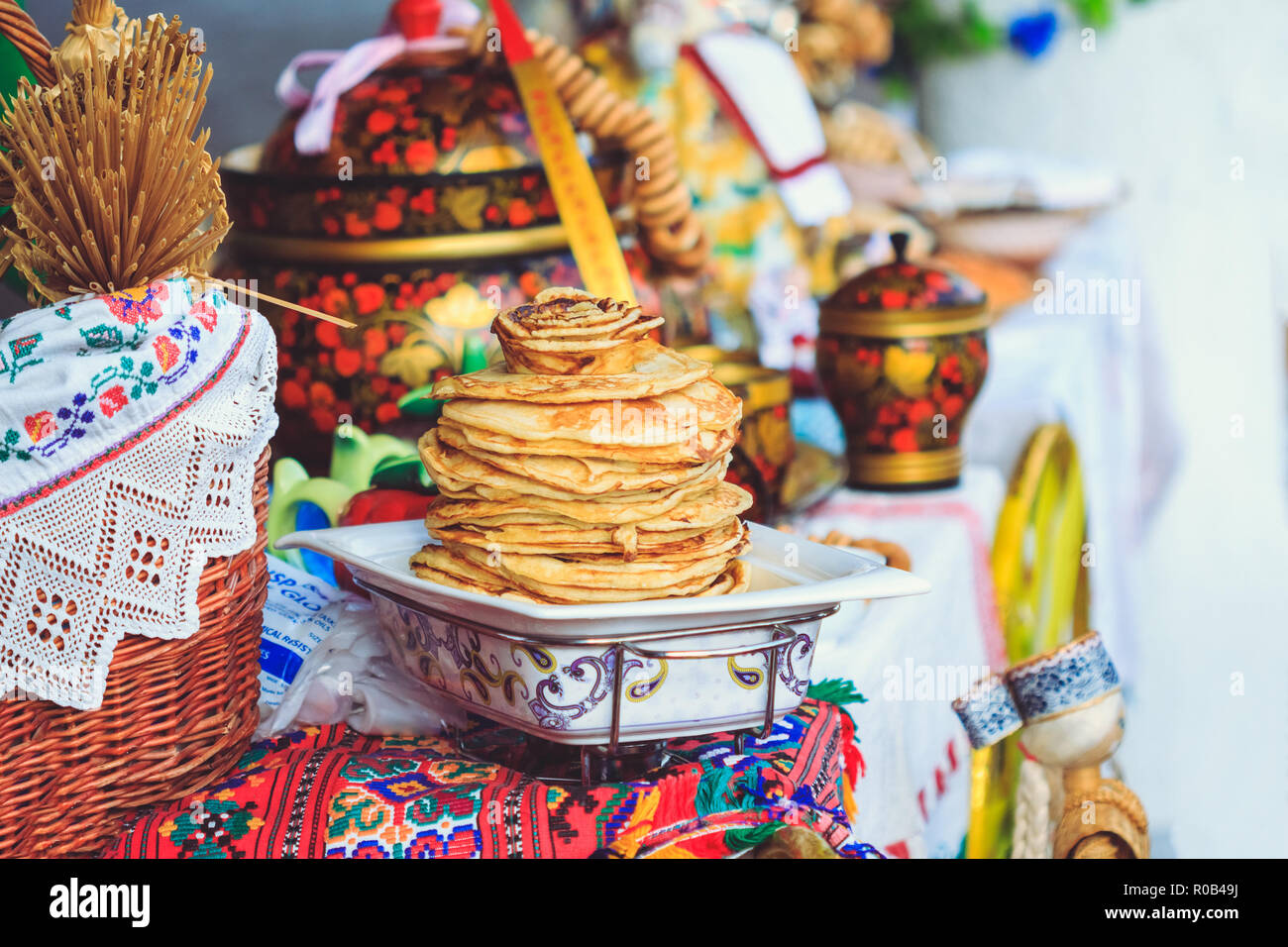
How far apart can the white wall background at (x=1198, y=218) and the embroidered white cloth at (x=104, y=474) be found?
2406 millimetres

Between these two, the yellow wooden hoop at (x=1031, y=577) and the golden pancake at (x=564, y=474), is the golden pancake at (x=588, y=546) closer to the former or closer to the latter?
the golden pancake at (x=564, y=474)

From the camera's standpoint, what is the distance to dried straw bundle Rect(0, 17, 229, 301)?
705 mm

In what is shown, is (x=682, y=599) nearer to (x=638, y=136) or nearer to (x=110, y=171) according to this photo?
(x=110, y=171)

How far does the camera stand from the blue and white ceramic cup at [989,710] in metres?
0.95

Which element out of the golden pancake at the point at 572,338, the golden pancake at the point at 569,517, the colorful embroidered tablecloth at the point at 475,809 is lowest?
the colorful embroidered tablecloth at the point at 475,809

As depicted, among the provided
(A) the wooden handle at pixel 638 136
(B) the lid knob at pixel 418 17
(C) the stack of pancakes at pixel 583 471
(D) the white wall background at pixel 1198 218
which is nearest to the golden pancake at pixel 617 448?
(C) the stack of pancakes at pixel 583 471

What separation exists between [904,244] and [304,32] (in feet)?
2.68

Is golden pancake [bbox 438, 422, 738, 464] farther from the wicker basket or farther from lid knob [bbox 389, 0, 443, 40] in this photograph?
lid knob [bbox 389, 0, 443, 40]

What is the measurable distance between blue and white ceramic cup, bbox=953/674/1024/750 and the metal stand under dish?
203 millimetres

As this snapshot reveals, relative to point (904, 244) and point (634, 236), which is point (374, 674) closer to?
point (634, 236)

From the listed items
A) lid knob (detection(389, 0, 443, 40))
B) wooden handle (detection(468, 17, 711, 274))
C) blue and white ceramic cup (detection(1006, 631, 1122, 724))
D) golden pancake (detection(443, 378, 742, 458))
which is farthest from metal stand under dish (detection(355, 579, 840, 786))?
lid knob (detection(389, 0, 443, 40))

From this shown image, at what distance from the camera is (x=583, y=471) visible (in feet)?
2.36

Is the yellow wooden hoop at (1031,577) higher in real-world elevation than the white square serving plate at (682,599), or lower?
lower
